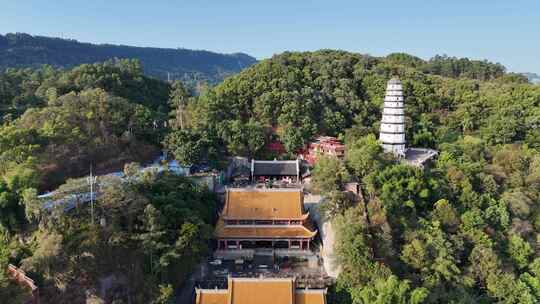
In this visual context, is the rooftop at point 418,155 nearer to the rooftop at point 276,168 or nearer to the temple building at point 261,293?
the rooftop at point 276,168

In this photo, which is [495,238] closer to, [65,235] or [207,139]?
[207,139]

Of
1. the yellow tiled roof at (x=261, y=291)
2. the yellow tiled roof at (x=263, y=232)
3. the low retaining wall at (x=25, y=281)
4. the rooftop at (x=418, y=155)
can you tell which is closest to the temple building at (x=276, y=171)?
the yellow tiled roof at (x=263, y=232)

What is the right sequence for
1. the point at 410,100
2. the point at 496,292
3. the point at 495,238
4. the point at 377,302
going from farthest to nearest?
the point at 410,100 → the point at 495,238 → the point at 496,292 → the point at 377,302

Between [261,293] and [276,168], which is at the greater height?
[276,168]

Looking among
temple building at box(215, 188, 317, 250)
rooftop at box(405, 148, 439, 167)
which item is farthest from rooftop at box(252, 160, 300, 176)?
rooftop at box(405, 148, 439, 167)

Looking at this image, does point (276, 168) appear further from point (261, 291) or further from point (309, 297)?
point (309, 297)

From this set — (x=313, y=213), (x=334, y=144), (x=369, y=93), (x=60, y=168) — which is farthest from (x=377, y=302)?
(x=369, y=93)

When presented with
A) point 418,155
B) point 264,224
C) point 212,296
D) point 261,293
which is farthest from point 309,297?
point 418,155
